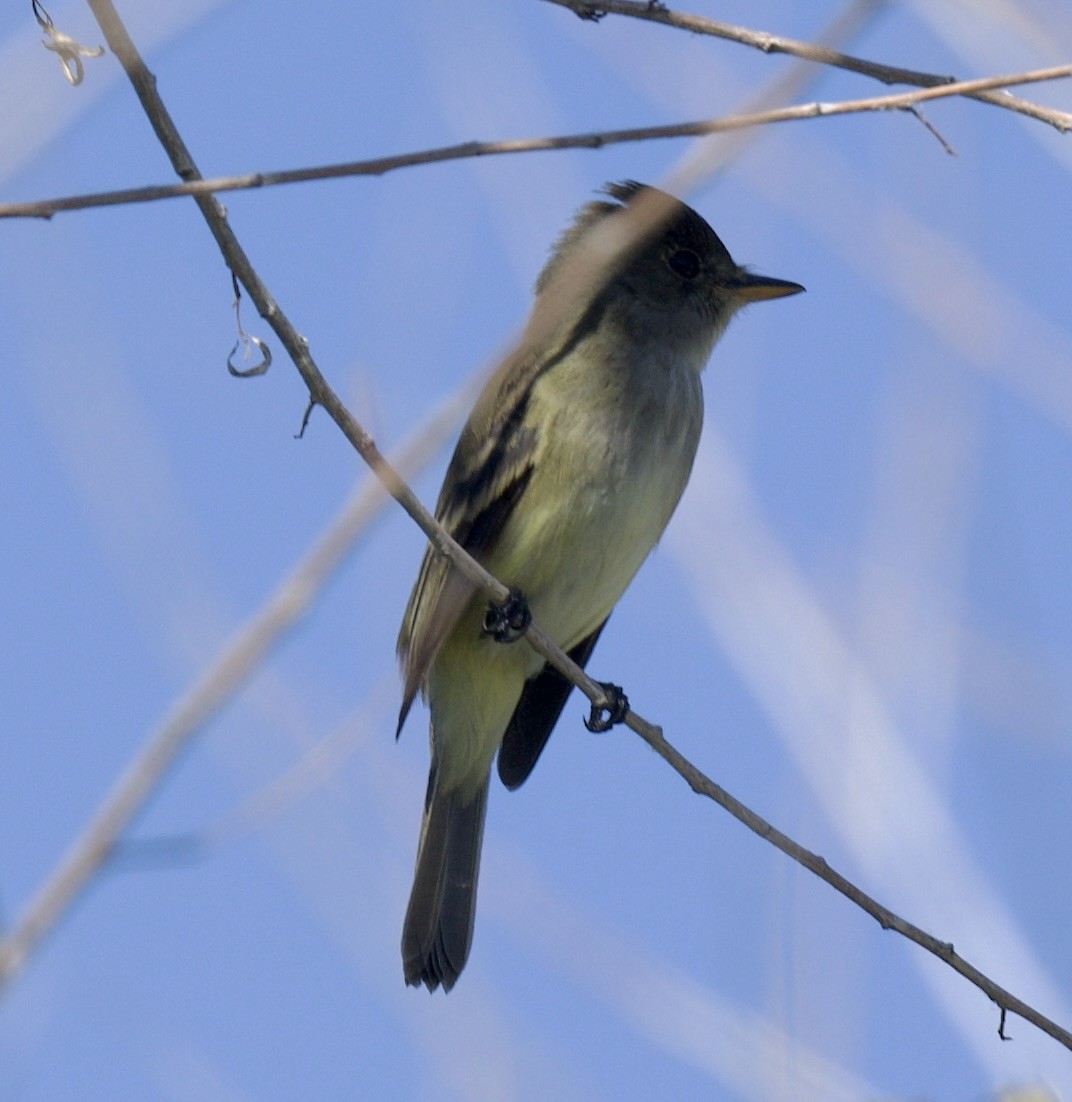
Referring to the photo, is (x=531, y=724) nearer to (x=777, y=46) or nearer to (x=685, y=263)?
(x=685, y=263)

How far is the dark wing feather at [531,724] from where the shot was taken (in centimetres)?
519

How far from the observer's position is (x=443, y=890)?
5.02 metres

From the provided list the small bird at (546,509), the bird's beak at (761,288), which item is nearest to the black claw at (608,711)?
the small bird at (546,509)

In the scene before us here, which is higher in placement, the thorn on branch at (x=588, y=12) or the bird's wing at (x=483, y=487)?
the thorn on branch at (x=588, y=12)

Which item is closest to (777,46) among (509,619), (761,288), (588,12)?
(588,12)

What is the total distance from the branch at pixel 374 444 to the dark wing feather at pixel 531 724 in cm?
156

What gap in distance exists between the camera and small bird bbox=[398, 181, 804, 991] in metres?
4.59

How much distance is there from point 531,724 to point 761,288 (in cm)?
162

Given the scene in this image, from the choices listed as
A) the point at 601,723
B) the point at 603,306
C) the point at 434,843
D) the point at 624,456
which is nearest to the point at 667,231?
the point at 603,306

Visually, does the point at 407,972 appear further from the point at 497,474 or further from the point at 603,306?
the point at 603,306

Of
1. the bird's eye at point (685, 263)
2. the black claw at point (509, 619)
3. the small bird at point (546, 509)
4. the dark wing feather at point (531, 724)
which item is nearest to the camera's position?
the black claw at point (509, 619)

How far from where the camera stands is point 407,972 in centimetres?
481

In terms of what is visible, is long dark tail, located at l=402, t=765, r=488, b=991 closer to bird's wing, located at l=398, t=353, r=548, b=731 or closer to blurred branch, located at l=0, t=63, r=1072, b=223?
bird's wing, located at l=398, t=353, r=548, b=731

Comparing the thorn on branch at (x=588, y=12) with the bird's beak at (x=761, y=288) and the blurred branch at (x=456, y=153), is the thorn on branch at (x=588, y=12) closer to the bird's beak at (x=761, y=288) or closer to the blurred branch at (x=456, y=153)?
the blurred branch at (x=456, y=153)
